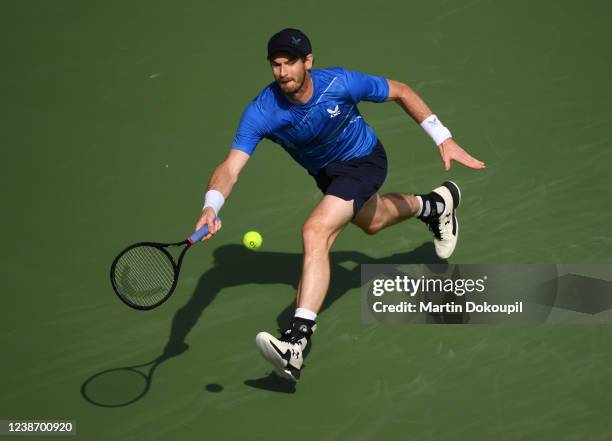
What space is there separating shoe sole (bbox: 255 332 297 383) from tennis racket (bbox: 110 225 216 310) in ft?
2.08

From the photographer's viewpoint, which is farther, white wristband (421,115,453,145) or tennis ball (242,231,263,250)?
tennis ball (242,231,263,250)

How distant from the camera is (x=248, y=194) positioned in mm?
9797

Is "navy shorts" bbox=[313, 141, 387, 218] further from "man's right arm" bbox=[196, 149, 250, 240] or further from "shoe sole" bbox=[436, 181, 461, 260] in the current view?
"shoe sole" bbox=[436, 181, 461, 260]

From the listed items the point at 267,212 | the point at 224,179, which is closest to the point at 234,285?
the point at 267,212

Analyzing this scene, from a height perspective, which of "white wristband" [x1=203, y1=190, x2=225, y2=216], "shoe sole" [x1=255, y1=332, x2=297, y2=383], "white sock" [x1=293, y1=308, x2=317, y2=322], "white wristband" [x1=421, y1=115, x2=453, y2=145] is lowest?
"shoe sole" [x1=255, y1=332, x2=297, y2=383]

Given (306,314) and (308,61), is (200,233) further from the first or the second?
(308,61)

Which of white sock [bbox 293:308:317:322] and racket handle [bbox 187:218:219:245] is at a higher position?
racket handle [bbox 187:218:219:245]

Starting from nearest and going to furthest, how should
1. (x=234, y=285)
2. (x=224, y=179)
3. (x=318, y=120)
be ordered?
(x=224, y=179) → (x=318, y=120) → (x=234, y=285)

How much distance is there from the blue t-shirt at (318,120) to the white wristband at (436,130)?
0.35 m

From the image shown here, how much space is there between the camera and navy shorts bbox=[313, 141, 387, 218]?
320 inches

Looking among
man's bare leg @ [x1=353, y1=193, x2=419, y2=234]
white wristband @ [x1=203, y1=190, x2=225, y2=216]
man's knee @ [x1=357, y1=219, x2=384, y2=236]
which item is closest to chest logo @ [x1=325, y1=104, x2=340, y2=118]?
man's bare leg @ [x1=353, y1=193, x2=419, y2=234]

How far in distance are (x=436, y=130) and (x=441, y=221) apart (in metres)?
0.96

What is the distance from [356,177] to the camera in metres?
8.30

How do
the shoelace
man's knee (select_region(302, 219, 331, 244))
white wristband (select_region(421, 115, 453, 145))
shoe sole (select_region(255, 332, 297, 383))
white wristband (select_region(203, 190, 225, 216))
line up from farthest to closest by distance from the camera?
the shoelace < white wristband (select_region(421, 115, 453, 145)) < man's knee (select_region(302, 219, 331, 244)) < white wristband (select_region(203, 190, 225, 216)) < shoe sole (select_region(255, 332, 297, 383))
